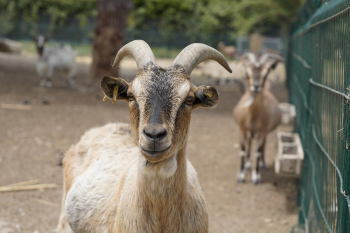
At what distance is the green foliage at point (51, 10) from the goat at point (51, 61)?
711 inches

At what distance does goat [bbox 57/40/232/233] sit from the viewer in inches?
93.6

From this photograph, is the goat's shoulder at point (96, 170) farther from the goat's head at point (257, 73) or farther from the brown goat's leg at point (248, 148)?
the brown goat's leg at point (248, 148)

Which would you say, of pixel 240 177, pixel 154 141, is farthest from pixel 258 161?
pixel 154 141

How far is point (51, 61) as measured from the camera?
38.9 feet

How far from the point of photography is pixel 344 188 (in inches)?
87.6

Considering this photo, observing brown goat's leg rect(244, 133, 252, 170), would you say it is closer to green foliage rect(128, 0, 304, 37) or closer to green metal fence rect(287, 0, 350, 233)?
green metal fence rect(287, 0, 350, 233)

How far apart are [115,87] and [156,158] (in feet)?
2.35

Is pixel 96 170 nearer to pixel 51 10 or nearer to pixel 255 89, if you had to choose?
pixel 255 89

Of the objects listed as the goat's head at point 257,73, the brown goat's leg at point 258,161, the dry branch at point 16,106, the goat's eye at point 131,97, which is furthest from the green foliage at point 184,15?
the goat's eye at point 131,97

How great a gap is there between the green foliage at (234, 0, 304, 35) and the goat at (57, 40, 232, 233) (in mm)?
20108

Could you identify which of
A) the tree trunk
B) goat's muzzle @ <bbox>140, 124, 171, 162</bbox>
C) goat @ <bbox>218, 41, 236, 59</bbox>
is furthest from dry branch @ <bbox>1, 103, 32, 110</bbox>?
goat @ <bbox>218, 41, 236, 59</bbox>

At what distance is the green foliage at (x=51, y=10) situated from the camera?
94.0 ft

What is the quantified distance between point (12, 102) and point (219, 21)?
21871 mm

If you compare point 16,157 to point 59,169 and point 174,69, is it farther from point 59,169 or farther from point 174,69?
point 174,69
